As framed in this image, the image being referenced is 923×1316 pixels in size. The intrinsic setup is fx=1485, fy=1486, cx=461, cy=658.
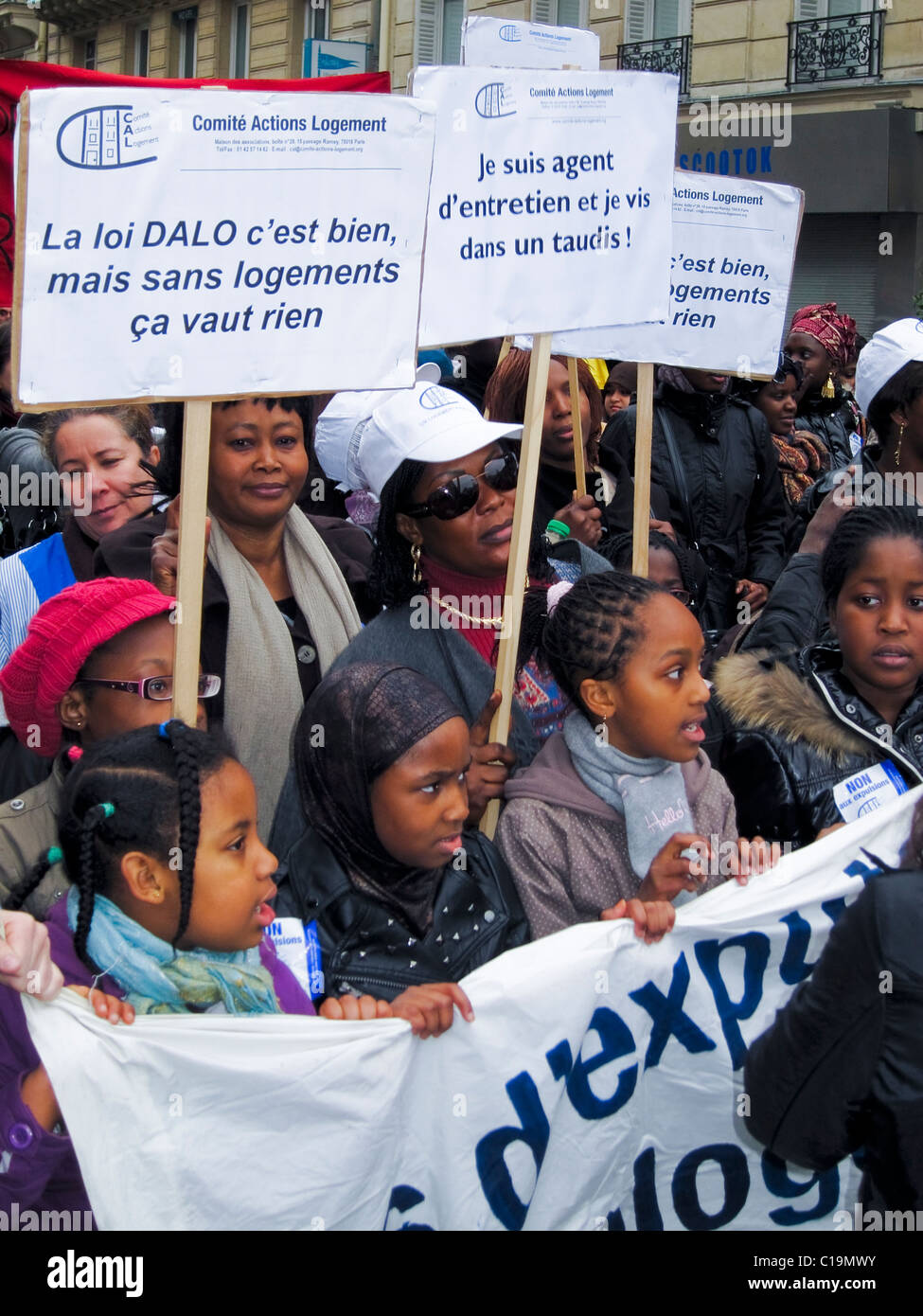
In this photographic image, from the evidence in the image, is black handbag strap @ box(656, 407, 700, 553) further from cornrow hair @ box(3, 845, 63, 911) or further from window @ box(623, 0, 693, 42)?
window @ box(623, 0, 693, 42)

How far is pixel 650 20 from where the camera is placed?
1827 centimetres

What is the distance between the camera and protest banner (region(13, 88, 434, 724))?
260 centimetres

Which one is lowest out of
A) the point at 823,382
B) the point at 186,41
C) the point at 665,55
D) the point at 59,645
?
the point at 59,645

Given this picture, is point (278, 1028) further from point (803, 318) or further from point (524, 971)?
point (803, 318)

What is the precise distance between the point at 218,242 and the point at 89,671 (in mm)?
840

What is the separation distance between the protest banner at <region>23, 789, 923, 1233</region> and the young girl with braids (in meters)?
0.09

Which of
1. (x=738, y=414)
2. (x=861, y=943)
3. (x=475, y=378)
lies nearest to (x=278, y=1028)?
(x=861, y=943)

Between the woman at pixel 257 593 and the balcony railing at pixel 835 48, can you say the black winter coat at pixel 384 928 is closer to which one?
the woman at pixel 257 593

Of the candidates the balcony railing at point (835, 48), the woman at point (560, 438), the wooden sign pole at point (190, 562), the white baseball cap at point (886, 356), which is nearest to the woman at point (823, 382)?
the woman at point (560, 438)

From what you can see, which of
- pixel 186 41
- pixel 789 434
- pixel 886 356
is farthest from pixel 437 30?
pixel 886 356

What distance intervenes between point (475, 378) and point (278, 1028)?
402 centimetres

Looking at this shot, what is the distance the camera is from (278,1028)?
229 centimetres

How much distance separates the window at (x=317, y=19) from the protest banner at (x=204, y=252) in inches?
802

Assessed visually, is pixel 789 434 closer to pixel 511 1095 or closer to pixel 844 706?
pixel 844 706
